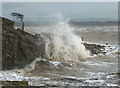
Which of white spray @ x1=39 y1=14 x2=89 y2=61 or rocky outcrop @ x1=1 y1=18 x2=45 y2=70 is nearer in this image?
rocky outcrop @ x1=1 y1=18 x2=45 y2=70

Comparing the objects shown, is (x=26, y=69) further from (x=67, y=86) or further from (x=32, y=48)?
(x=67, y=86)

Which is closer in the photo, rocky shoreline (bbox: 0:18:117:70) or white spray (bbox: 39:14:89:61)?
rocky shoreline (bbox: 0:18:117:70)

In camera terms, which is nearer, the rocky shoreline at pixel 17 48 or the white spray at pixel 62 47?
the rocky shoreline at pixel 17 48

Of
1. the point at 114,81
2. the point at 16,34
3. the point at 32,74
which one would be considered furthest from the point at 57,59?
the point at 114,81

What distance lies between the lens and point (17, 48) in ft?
57.8

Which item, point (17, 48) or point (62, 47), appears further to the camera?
point (62, 47)

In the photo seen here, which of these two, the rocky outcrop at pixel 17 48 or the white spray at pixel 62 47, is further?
the white spray at pixel 62 47

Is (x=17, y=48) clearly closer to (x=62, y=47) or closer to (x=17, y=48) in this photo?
(x=17, y=48)

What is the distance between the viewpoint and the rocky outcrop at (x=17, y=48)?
1678cm

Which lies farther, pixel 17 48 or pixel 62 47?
pixel 62 47

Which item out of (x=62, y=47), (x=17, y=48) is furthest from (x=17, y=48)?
(x=62, y=47)

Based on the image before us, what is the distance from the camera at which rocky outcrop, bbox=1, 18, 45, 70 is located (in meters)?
16.8

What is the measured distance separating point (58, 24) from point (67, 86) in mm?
15816

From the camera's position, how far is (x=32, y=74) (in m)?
15.3
